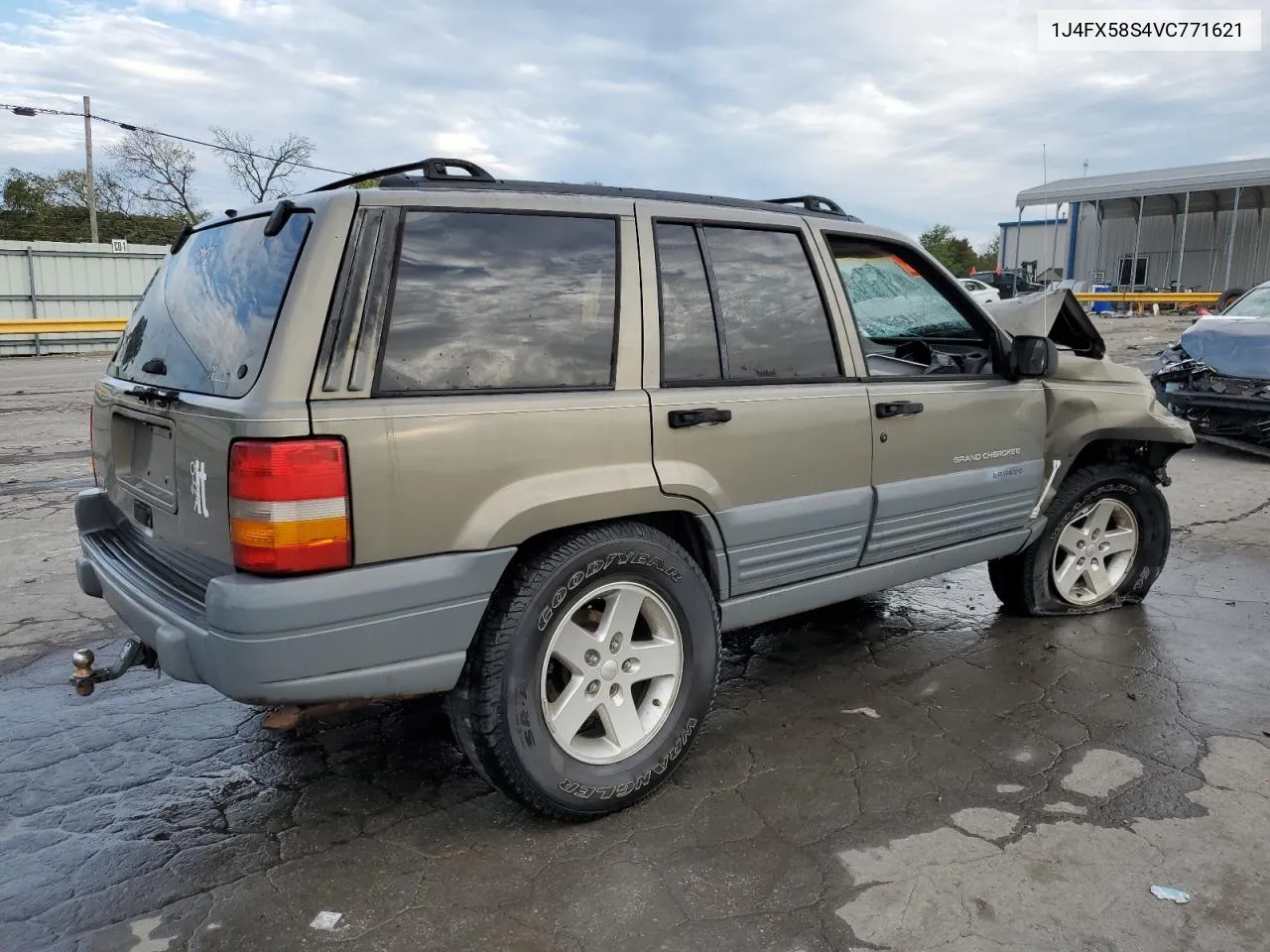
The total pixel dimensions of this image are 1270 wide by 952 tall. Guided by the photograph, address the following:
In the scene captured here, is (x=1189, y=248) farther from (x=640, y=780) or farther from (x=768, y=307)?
(x=640, y=780)

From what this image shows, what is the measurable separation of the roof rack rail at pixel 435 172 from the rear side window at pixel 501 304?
232mm

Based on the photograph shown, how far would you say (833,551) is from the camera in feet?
11.7

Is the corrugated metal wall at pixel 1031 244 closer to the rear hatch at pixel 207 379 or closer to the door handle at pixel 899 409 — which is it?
the door handle at pixel 899 409

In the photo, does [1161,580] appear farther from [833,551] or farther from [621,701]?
[621,701]

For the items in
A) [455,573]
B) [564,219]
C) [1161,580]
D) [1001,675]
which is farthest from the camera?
[1161,580]

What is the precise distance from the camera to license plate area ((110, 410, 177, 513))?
278cm

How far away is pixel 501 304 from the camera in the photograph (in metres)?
2.78

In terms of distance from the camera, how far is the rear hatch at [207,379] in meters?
2.44

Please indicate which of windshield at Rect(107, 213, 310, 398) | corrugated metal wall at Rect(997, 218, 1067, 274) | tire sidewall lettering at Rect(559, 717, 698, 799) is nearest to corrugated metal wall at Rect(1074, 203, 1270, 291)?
corrugated metal wall at Rect(997, 218, 1067, 274)

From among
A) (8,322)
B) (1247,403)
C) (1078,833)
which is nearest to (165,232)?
(8,322)

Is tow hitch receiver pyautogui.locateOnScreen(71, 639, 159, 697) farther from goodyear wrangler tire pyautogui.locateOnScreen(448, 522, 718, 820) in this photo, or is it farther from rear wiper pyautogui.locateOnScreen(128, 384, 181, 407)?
goodyear wrangler tire pyautogui.locateOnScreen(448, 522, 718, 820)

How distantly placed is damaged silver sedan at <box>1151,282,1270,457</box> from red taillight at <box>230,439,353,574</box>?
886 centimetres

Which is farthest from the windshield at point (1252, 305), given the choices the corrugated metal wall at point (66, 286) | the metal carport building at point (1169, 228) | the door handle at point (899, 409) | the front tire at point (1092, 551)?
the metal carport building at point (1169, 228)

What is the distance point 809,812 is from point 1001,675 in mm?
1518
